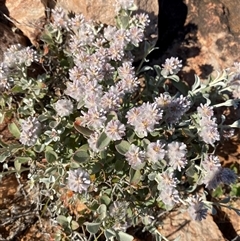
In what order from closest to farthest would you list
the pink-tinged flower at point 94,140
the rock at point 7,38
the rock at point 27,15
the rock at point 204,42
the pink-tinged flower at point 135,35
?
1. the pink-tinged flower at point 94,140
2. the pink-tinged flower at point 135,35
3. the rock at point 7,38
4. the rock at point 27,15
5. the rock at point 204,42

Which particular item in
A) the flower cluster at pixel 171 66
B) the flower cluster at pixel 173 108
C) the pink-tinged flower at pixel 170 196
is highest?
the flower cluster at pixel 171 66

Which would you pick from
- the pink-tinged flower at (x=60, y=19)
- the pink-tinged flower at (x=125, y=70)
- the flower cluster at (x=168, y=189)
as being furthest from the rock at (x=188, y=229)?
the pink-tinged flower at (x=60, y=19)

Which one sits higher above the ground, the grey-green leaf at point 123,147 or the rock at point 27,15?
the rock at point 27,15

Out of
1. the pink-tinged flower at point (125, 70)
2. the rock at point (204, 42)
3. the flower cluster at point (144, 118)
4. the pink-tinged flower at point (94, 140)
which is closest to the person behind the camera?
the flower cluster at point (144, 118)

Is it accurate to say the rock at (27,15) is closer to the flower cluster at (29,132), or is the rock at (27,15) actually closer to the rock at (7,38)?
the rock at (7,38)

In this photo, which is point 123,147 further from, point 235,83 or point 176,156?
point 235,83

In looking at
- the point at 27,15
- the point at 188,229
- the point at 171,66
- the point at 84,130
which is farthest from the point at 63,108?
the point at 188,229

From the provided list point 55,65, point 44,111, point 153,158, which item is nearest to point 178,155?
point 153,158
